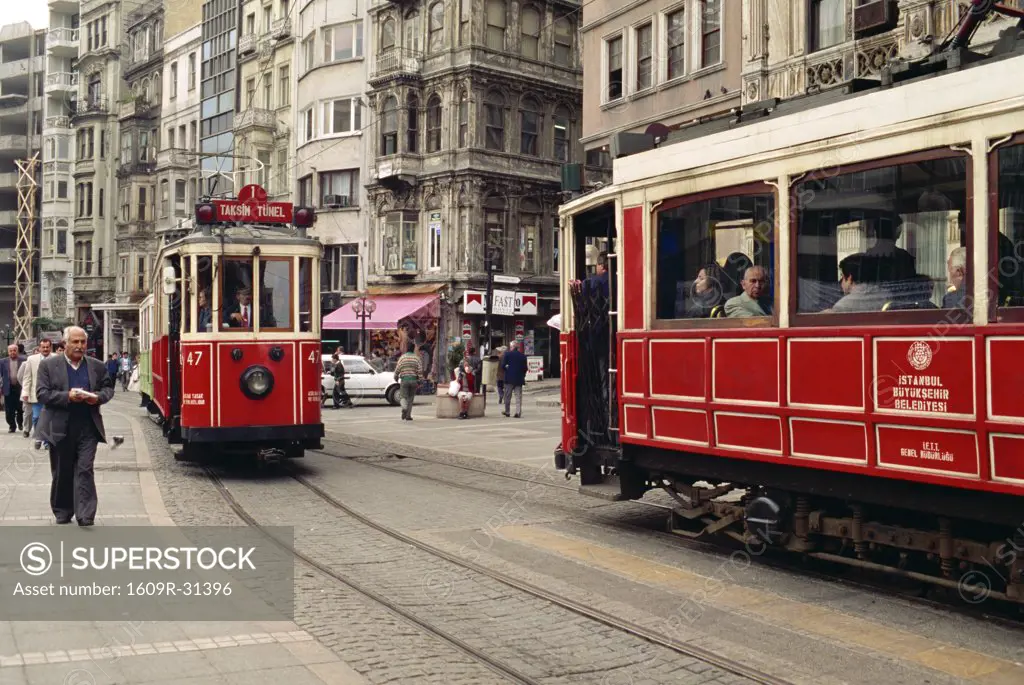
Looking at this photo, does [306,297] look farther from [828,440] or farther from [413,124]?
[413,124]

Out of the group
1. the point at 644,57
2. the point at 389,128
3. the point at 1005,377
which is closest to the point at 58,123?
the point at 389,128

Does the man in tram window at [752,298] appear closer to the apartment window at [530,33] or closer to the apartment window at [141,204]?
the apartment window at [530,33]

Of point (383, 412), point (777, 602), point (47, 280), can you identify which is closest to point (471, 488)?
point (777, 602)

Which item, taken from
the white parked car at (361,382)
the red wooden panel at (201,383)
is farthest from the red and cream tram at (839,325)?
the white parked car at (361,382)

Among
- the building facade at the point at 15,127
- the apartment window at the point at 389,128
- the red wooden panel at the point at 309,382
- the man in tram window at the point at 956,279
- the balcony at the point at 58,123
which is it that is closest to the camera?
the man in tram window at the point at 956,279

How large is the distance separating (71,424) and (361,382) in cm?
2325

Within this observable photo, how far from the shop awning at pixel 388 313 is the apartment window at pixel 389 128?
5770 millimetres

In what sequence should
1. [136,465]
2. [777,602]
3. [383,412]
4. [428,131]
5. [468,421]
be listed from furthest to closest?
1. [428,131]
2. [383,412]
3. [468,421]
4. [136,465]
5. [777,602]

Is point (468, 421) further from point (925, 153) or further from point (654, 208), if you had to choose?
point (925, 153)

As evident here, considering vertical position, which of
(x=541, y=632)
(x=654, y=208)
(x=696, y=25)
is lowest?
(x=541, y=632)

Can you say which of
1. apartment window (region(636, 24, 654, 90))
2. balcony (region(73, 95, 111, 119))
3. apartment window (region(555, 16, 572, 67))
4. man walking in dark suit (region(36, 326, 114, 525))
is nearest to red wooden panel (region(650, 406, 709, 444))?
man walking in dark suit (region(36, 326, 114, 525))

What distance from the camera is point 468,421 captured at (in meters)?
25.0

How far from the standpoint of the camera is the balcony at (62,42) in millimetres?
75750

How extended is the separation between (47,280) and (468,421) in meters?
57.2
